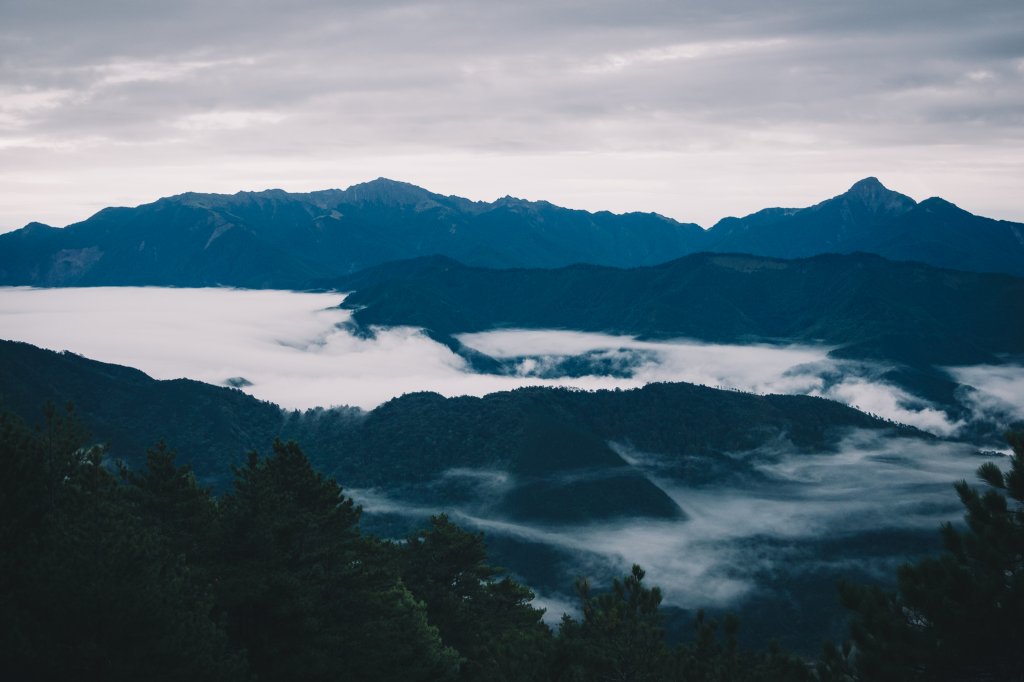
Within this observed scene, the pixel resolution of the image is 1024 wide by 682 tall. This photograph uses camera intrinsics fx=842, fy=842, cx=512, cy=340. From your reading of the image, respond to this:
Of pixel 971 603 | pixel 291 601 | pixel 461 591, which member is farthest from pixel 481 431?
pixel 971 603

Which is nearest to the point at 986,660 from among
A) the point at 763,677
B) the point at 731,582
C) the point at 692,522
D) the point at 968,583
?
the point at 968,583

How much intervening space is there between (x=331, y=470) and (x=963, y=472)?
107518 mm

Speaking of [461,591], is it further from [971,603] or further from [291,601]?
[971,603]

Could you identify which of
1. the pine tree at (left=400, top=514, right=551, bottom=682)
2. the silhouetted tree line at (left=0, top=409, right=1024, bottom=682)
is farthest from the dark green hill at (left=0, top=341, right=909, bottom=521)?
the silhouetted tree line at (left=0, top=409, right=1024, bottom=682)

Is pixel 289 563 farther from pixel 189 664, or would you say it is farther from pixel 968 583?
pixel 968 583

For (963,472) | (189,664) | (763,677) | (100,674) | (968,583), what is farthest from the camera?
(963,472)

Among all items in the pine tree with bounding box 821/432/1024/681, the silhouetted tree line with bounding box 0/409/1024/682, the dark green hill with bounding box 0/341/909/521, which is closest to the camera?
the pine tree with bounding box 821/432/1024/681

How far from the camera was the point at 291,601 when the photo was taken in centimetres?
3056

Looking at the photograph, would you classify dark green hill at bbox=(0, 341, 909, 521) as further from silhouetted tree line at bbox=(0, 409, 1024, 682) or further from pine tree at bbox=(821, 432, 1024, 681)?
pine tree at bbox=(821, 432, 1024, 681)

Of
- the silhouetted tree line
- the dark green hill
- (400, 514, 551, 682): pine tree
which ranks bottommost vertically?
the dark green hill

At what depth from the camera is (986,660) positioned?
19.2 m

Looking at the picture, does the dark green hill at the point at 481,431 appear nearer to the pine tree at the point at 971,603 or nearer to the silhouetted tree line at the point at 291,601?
the silhouetted tree line at the point at 291,601

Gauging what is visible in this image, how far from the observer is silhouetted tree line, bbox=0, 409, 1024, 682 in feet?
63.7

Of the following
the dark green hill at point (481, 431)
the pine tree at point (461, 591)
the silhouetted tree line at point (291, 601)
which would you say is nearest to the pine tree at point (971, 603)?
the silhouetted tree line at point (291, 601)
